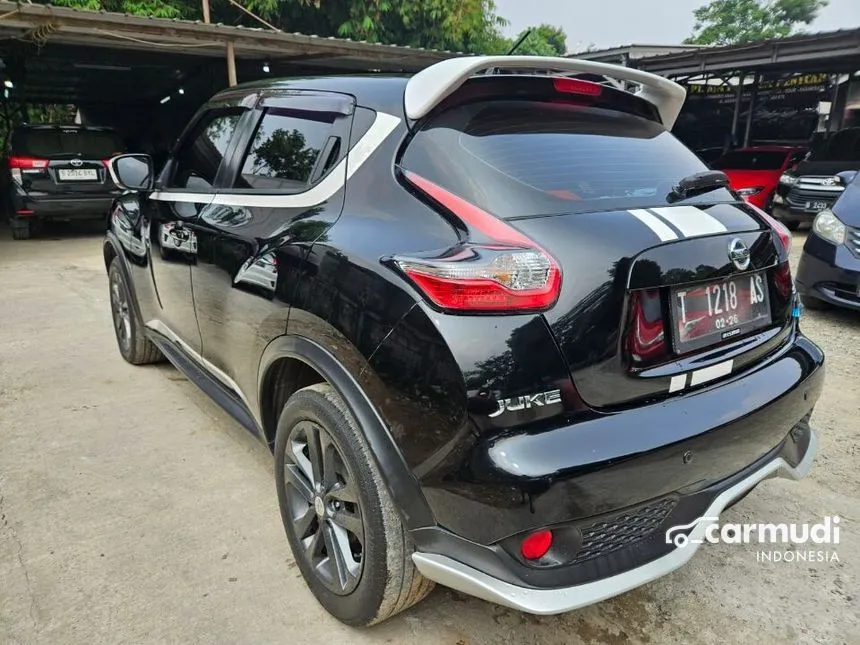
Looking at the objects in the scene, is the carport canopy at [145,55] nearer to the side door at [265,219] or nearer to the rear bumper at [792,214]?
the rear bumper at [792,214]

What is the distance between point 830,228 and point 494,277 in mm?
4717

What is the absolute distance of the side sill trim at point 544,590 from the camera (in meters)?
1.53

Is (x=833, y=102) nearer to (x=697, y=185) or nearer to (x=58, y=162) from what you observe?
(x=58, y=162)

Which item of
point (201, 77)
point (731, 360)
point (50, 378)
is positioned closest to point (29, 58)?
point (201, 77)

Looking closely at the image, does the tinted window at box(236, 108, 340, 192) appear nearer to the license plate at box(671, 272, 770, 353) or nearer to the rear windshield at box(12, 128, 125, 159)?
the license plate at box(671, 272, 770, 353)

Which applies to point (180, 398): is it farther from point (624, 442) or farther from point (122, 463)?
point (624, 442)

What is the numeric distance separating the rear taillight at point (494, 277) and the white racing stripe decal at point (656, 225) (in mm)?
336

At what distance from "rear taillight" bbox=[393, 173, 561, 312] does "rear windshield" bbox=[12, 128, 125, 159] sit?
987cm

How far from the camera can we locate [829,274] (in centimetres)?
498

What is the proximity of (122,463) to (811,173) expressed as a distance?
420 inches

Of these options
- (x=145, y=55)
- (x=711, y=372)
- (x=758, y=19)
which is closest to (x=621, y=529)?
(x=711, y=372)

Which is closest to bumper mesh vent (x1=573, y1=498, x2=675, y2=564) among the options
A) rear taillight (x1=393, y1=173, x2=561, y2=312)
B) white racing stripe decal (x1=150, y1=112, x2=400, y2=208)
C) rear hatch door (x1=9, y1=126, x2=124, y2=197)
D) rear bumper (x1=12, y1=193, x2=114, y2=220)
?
rear taillight (x1=393, y1=173, x2=561, y2=312)

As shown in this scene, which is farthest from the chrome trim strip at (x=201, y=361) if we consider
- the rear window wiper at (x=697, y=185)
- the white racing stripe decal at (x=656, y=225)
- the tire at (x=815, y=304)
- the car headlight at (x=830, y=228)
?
the tire at (x=815, y=304)

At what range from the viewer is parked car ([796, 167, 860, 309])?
191 inches
